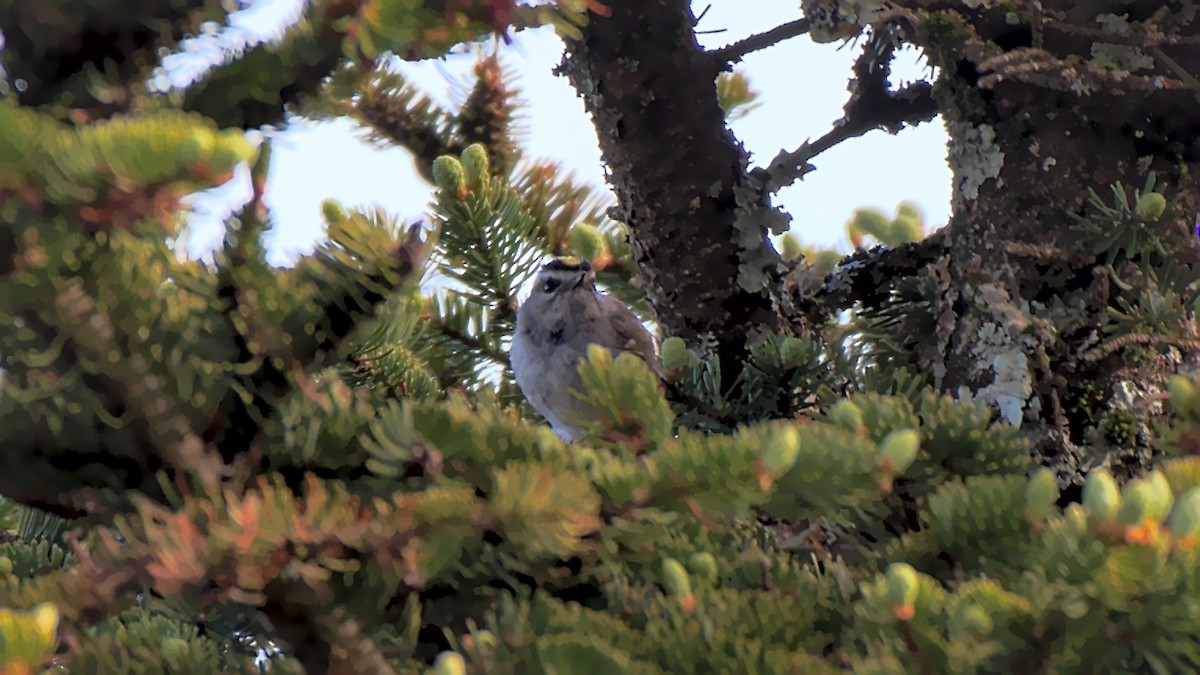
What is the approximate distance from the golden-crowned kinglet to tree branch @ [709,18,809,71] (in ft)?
2.52

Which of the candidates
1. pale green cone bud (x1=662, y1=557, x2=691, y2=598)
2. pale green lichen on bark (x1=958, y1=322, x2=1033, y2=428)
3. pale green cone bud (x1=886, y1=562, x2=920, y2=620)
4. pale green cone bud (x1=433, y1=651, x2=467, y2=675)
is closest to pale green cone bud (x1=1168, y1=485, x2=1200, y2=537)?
pale green cone bud (x1=886, y1=562, x2=920, y2=620)

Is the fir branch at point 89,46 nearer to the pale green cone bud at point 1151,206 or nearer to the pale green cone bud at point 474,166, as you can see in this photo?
the pale green cone bud at point 474,166

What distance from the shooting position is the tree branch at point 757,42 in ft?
6.77

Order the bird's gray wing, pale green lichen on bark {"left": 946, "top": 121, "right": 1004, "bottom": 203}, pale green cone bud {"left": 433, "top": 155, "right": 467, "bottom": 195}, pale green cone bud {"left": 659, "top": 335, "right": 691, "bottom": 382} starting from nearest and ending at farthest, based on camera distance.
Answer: pale green cone bud {"left": 659, "top": 335, "right": 691, "bottom": 382}, pale green lichen on bark {"left": 946, "top": 121, "right": 1004, "bottom": 203}, pale green cone bud {"left": 433, "top": 155, "right": 467, "bottom": 195}, the bird's gray wing

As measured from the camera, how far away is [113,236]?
65 centimetres

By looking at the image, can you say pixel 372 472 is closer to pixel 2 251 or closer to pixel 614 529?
pixel 614 529

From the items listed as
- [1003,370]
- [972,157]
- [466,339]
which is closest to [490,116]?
[466,339]

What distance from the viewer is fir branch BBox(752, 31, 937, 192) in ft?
7.30

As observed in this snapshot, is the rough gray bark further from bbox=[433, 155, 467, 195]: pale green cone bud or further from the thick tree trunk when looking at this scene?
bbox=[433, 155, 467, 195]: pale green cone bud

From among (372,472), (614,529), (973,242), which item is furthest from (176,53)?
(973,242)

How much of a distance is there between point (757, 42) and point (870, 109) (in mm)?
367

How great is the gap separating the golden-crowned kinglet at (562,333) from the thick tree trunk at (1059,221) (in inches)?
43.3

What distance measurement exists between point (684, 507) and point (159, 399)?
14.6 inches

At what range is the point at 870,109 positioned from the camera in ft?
7.60
